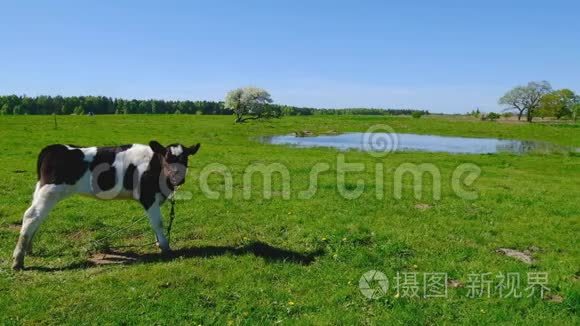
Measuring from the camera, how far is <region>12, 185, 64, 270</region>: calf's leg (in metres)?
9.66

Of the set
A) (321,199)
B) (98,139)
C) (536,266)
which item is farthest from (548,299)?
(98,139)

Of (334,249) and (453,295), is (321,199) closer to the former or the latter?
(334,249)

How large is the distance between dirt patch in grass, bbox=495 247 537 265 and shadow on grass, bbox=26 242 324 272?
4451 mm

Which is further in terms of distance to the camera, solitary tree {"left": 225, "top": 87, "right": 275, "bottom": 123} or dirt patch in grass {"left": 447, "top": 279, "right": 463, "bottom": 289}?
solitary tree {"left": 225, "top": 87, "right": 275, "bottom": 123}

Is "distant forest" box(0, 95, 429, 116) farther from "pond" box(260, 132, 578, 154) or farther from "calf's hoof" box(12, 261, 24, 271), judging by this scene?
"calf's hoof" box(12, 261, 24, 271)

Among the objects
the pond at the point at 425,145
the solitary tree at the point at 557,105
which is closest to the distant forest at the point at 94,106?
the pond at the point at 425,145

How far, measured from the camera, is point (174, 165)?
10211 mm

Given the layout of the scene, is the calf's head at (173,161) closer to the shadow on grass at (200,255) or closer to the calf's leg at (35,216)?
the shadow on grass at (200,255)

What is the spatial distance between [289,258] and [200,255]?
2025 mm

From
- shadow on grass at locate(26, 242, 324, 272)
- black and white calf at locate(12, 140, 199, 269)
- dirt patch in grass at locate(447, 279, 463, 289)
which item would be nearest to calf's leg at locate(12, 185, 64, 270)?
black and white calf at locate(12, 140, 199, 269)

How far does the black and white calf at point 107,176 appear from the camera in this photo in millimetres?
9977

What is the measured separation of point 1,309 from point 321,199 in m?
10.9

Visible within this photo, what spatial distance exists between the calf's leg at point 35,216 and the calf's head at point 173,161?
2.17m

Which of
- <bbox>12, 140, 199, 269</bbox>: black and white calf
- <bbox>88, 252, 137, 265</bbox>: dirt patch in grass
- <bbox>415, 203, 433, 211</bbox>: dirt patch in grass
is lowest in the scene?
<bbox>88, 252, 137, 265</bbox>: dirt patch in grass
